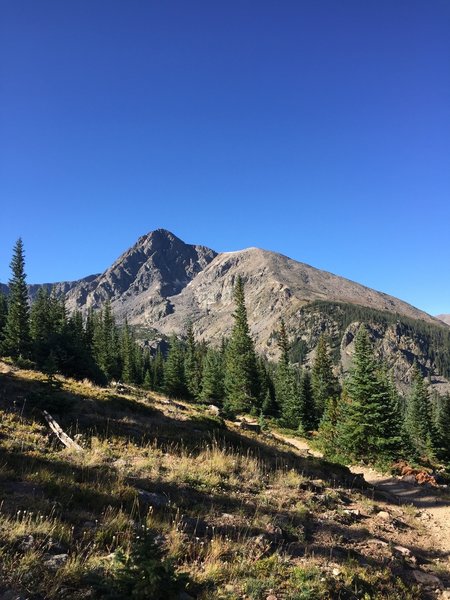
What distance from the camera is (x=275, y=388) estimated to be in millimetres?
75938

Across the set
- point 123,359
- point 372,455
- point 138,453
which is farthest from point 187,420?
point 123,359

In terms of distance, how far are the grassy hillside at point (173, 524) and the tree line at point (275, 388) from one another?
1385cm

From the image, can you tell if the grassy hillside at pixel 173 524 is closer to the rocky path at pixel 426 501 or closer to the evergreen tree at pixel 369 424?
the rocky path at pixel 426 501

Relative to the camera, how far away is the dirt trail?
10053 mm

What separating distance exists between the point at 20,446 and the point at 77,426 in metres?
2.35

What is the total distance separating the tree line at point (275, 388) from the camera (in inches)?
1005

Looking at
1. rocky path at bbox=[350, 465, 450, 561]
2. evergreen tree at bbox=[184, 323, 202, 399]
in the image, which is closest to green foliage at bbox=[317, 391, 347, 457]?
rocky path at bbox=[350, 465, 450, 561]

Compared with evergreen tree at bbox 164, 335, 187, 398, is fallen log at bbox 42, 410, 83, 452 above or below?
above

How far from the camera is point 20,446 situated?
27.2 feet

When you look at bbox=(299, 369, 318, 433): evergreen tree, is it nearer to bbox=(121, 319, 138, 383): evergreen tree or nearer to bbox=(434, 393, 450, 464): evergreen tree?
bbox=(434, 393, 450, 464): evergreen tree

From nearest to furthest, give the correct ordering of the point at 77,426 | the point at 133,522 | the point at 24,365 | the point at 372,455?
the point at 133,522
the point at 77,426
the point at 24,365
the point at 372,455

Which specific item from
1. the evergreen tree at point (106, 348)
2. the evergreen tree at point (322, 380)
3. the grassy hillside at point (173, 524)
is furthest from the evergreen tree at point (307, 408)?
the grassy hillside at point (173, 524)

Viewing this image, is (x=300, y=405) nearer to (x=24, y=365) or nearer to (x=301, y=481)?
(x=24, y=365)

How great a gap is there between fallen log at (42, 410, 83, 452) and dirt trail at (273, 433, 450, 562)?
910 centimetres
